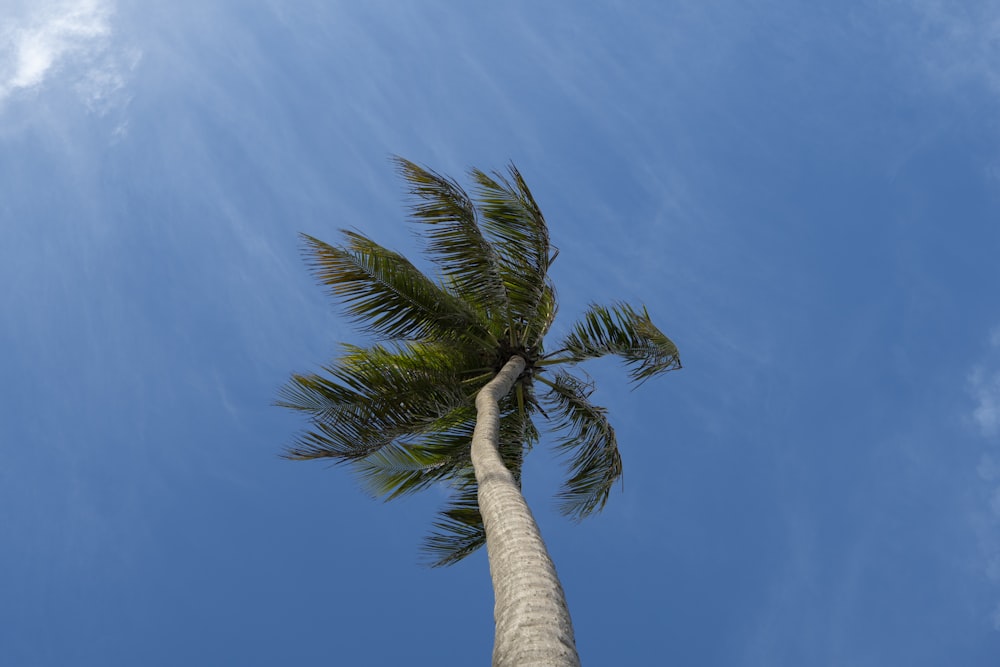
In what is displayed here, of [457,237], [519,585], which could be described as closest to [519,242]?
[457,237]

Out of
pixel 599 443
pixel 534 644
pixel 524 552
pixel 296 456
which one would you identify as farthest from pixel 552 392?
pixel 534 644

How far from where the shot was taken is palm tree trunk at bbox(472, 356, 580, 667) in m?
4.32

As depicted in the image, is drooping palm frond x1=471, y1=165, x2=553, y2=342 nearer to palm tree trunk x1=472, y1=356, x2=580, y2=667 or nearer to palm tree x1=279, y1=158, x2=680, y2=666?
palm tree x1=279, y1=158, x2=680, y2=666

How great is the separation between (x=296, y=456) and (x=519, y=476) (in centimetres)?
354

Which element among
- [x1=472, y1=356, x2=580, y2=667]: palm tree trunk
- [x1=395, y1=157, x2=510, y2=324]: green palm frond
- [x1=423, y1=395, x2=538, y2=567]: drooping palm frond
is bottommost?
[x1=472, y1=356, x2=580, y2=667]: palm tree trunk

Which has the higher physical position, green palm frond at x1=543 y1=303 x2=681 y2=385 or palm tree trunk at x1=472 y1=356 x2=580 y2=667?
green palm frond at x1=543 y1=303 x2=681 y2=385

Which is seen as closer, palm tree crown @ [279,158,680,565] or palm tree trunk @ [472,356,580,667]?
palm tree trunk @ [472,356,580,667]

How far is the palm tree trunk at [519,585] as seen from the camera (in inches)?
170

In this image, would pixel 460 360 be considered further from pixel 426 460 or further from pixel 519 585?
pixel 519 585

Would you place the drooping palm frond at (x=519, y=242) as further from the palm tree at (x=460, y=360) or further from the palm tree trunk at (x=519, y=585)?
the palm tree trunk at (x=519, y=585)

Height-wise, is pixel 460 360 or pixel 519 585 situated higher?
pixel 460 360

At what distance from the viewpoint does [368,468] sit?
1073cm

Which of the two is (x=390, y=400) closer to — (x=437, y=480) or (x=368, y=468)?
(x=368, y=468)

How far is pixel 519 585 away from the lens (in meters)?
5.09
